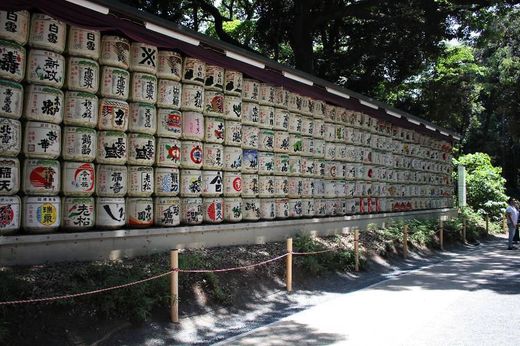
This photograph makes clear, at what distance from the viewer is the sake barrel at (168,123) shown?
8203 mm

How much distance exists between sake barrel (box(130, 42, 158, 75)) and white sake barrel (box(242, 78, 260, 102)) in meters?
2.51

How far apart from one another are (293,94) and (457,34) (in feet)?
32.5

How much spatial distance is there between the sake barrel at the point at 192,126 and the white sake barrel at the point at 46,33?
2.50 m

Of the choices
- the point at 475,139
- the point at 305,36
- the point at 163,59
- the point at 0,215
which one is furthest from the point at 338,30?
the point at 475,139

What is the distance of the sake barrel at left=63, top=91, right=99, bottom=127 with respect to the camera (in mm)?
6934

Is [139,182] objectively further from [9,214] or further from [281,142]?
[281,142]

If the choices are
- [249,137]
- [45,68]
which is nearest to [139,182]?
[45,68]

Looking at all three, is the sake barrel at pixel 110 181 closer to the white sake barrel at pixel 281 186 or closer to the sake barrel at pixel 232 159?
the sake barrel at pixel 232 159

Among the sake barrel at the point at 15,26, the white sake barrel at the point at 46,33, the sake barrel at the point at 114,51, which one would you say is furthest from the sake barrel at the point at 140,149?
the sake barrel at the point at 15,26

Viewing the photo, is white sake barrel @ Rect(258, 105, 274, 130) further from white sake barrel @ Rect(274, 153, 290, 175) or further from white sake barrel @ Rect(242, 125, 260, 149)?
white sake barrel @ Rect(274, 153, 290, 175)

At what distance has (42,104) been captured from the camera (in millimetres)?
6578

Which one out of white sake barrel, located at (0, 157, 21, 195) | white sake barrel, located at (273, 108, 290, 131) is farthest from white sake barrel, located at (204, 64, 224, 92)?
white sake barrel, located at (0, 157, 21, 195)

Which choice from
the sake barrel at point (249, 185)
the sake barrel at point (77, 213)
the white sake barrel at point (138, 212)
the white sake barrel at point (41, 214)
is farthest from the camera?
the sake barrel at point (249, 185)

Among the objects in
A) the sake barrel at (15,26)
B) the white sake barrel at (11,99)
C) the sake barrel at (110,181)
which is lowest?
the sake barrel at (110,181)
